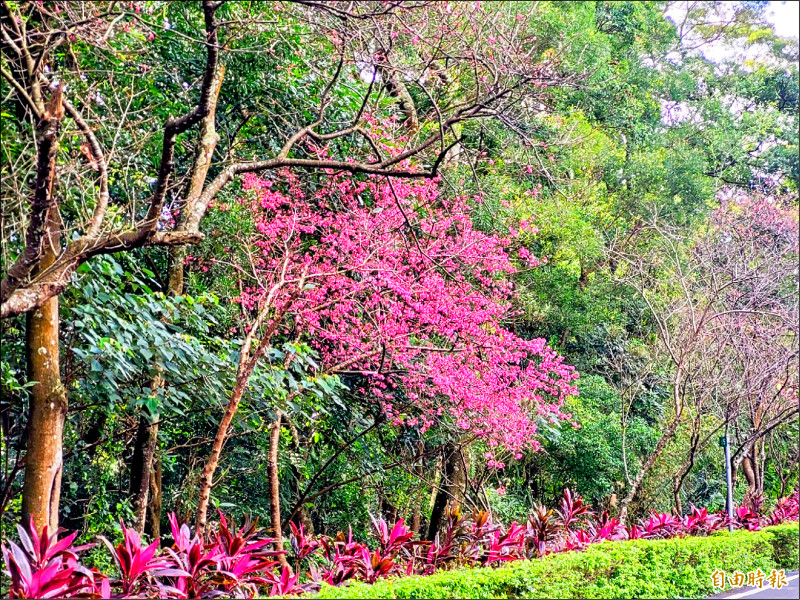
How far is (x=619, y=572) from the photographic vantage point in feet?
25.2

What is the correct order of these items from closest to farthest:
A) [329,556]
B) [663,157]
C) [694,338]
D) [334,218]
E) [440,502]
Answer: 1. [329,556]
2. [334,218]
3. [694,338]
4. [440,502]
5. [663,157]

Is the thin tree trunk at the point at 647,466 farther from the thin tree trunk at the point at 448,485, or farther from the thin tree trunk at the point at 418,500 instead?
the thin tree trunk at the point at 418,500

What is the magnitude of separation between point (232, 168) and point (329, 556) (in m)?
3.58

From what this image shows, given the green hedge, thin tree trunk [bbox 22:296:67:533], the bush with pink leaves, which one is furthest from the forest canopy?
the green hedge

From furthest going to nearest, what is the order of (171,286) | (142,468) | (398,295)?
(398,295) → (171,286) → (142,468)

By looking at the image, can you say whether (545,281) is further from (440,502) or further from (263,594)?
(263,594)

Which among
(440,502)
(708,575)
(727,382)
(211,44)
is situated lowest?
(708,575)

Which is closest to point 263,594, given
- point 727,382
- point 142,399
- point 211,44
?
point 142,399

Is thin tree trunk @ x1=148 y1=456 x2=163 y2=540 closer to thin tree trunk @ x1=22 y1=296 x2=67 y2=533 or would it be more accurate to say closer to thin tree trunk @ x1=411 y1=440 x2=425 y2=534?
thin tree trunk @ x1=22 y1=296 x2=67 y2=533

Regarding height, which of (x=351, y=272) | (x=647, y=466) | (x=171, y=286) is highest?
(x=351, y=272)

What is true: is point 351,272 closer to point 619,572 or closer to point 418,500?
point 619,572

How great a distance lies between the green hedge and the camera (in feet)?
18.4

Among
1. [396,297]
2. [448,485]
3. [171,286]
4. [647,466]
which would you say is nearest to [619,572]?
[647,466]

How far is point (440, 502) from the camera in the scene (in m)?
11.1
